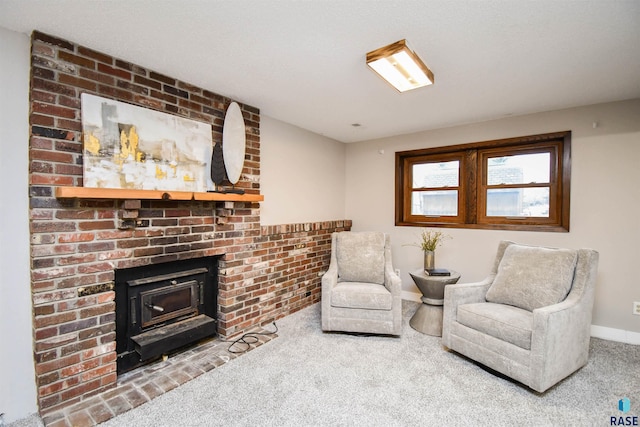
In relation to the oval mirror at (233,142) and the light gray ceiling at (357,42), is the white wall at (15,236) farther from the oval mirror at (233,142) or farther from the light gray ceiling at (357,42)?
the oval mirror at (233,142)

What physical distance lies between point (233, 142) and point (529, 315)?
2.74 m

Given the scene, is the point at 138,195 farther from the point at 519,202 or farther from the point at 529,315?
the point at 519,202

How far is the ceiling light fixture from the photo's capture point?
5.79ft

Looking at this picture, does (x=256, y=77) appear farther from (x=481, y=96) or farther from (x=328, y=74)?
(x=481, y=96)

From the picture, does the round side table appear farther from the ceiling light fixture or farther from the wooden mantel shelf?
the wooden mantel shelf

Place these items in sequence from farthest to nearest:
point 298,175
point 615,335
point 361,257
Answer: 1. point 298,175
2. point 361,257
3. point 615,335

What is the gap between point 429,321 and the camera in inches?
114

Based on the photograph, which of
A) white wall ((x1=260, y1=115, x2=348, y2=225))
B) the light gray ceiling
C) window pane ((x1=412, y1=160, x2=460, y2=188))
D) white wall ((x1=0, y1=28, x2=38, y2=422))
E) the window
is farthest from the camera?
window pane ((x1=412, y1=160, x2=460, y2=188))

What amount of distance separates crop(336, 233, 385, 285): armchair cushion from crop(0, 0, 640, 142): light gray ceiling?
1.45m

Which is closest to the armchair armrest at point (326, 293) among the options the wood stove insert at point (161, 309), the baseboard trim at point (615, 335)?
the wood stove insert at point (161, 309)

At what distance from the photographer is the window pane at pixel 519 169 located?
316 centimetres

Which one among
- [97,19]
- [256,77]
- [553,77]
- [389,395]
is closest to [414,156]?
[553,77]

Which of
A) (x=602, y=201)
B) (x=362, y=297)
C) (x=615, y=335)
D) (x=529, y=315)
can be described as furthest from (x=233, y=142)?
(x=615, y=335)

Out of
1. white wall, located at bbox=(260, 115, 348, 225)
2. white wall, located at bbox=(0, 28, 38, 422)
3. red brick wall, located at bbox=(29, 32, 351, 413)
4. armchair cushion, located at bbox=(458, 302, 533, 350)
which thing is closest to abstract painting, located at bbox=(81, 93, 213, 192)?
red brick wall, located at bbox=(29, 32, 351, 413)
